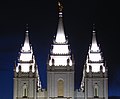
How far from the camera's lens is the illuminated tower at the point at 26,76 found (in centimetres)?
4878

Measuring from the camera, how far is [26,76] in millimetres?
49250

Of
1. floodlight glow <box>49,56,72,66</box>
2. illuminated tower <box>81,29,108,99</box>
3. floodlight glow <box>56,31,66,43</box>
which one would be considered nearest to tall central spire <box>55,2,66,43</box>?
floodlight glow <box>56,31,66,43</box>

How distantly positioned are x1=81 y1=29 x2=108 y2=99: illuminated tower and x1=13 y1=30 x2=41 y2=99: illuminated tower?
5425 millimetres

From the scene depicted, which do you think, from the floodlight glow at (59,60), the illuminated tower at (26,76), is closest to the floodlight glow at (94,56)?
the floodlight glow at (59,60)

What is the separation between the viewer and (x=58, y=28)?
1984 inches

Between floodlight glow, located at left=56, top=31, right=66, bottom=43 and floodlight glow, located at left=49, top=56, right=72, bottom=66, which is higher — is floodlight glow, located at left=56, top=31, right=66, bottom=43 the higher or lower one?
the higher one

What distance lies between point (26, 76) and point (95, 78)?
24.3ft

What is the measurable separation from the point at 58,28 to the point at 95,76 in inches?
261

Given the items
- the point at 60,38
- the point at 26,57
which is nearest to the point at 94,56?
the point at 60,38

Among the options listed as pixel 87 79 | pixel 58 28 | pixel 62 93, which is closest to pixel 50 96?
pixel 62 93

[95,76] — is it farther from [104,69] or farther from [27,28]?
[27,28]

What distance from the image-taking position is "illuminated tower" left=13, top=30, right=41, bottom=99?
160 ft

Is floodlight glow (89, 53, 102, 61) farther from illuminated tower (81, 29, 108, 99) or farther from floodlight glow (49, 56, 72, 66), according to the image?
floodlight glow (49, 56, 72, 66)

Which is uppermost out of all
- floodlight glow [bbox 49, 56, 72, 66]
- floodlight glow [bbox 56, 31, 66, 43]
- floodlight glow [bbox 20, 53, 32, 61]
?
floodlight glow [bbox 56, 31, 66, 43]
